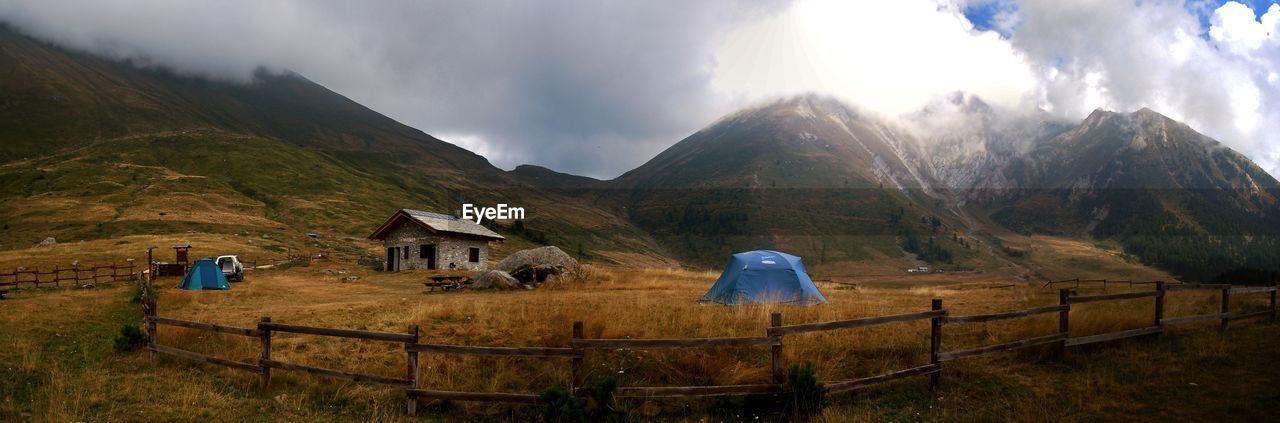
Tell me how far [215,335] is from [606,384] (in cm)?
1013

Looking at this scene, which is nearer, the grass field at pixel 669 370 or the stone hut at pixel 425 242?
the grass field at pixel 669 370

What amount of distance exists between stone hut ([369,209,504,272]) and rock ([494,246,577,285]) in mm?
12531

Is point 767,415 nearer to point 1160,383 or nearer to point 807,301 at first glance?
point 1160,383

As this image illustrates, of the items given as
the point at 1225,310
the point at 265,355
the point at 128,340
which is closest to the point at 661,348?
the point at 265,355

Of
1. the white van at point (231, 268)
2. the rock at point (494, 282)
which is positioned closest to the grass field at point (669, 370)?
the rock at point (494, 282)

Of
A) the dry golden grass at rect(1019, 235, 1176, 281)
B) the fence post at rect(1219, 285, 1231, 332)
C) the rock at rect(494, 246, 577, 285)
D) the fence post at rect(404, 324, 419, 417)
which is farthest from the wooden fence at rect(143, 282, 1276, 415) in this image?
the dry golden grass at rect(1019, 235, 1176, 281)

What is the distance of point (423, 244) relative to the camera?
48.3 m

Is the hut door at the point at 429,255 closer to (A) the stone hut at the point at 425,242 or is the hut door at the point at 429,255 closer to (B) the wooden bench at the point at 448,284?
(A) the stone hut at the point at 425,242

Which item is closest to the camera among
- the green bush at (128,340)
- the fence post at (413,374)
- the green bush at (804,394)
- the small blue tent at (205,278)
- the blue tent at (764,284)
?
the green bush at (804,394)

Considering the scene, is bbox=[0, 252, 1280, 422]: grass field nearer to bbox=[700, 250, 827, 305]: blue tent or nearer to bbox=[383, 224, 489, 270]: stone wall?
bbox=[700, 250, 827, 305]: blue tent

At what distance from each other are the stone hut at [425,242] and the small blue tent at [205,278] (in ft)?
58.2

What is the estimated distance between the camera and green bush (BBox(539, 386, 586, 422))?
8.36 metres

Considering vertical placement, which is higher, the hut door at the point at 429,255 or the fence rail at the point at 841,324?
the fence rail at the point at 841,324

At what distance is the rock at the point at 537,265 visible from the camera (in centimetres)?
3142
